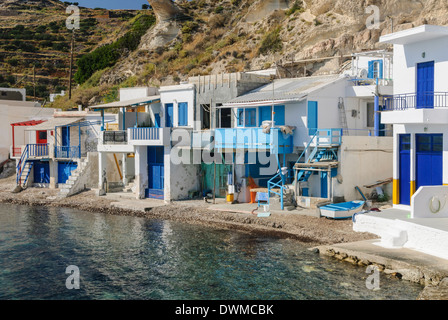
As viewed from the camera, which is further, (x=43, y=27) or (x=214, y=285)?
(x=43, y=27)

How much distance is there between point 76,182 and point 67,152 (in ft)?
11.6

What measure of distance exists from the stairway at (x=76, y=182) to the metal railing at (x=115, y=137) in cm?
293

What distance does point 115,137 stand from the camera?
33031 millimetres

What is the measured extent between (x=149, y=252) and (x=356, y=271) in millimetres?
7898

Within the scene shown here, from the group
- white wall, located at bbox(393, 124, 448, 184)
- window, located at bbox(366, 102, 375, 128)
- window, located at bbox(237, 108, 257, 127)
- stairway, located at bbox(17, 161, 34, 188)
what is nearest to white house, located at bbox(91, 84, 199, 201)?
window, located at bbox(237, 108, 257, 127)

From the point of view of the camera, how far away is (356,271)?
643 inches

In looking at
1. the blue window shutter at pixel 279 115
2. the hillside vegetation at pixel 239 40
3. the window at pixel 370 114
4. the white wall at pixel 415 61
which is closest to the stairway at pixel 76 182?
the blue window shutter at pixel 279 115

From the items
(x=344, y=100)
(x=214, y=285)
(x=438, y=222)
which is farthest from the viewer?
(x=344, y=100)

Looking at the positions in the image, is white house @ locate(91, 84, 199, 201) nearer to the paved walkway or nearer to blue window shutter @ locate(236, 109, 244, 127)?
blue window shutter @ locate(236, 109, 244, 127)

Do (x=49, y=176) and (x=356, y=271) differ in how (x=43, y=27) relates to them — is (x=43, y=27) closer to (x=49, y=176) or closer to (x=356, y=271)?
(x=49, y=176)
